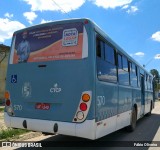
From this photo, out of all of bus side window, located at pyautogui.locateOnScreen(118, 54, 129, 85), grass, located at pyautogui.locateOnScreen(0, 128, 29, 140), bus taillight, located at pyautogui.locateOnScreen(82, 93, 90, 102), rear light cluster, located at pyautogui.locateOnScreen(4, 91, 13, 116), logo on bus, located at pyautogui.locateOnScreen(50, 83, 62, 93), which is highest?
bus side window, located at pyautogui.locateOnScreen(118, 54, 129, 85)

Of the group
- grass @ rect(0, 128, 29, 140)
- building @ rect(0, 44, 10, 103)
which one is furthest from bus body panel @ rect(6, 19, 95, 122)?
building @ rect(0, 44, 10, 103)

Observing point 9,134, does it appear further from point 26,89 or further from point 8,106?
point 26,89

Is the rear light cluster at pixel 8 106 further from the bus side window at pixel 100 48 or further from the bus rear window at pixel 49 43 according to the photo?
the bus side window at pixel 100 48

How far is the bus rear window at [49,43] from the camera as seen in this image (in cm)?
722

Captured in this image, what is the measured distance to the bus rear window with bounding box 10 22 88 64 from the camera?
7.22 meters

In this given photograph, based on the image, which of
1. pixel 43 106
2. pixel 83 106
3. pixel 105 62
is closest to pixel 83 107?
pixel 83 106

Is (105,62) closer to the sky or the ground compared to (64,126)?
closer to the sky

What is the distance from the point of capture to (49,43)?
24.9 ft

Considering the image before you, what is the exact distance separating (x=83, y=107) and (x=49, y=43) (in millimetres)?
1875

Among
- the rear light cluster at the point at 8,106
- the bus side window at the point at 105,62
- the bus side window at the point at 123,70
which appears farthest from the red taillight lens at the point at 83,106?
the bus side window at the point at 123,70

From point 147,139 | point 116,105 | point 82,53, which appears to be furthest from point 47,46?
point 147,139

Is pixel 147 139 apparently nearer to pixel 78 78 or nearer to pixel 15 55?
pixel 78 78

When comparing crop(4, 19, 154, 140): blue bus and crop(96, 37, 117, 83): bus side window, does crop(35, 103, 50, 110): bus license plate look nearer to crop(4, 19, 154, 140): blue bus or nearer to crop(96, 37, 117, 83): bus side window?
crop(4, 19, 154, 140): blue bus

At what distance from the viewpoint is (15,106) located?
7.82m
